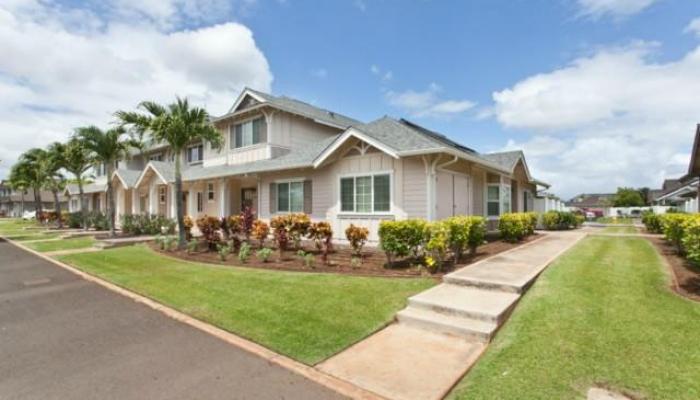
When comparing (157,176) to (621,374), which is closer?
(621,374)

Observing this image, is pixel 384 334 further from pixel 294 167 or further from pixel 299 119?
pixel 299 119

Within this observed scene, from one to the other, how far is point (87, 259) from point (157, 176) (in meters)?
11.4

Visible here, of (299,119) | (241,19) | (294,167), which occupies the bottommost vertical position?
(294,167)

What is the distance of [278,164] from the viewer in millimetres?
15211

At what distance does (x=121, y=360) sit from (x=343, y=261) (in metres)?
6.29

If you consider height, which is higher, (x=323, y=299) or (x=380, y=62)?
(x=380, y=62)

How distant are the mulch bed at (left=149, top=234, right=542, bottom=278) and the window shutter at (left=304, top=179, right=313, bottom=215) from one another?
175cm

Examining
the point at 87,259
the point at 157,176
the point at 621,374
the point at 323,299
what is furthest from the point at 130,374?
the point at 157,176

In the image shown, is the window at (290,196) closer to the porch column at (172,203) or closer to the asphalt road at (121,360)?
the asphalt road at (121,360)

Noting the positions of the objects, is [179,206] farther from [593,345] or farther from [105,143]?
[593,345]

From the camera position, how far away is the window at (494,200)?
15.9 meters

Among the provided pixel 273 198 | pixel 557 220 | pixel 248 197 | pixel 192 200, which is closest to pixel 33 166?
pixel 192 200

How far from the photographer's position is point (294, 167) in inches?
547

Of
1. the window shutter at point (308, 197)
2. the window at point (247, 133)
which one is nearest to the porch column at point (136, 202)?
the window at point (247, 133)
